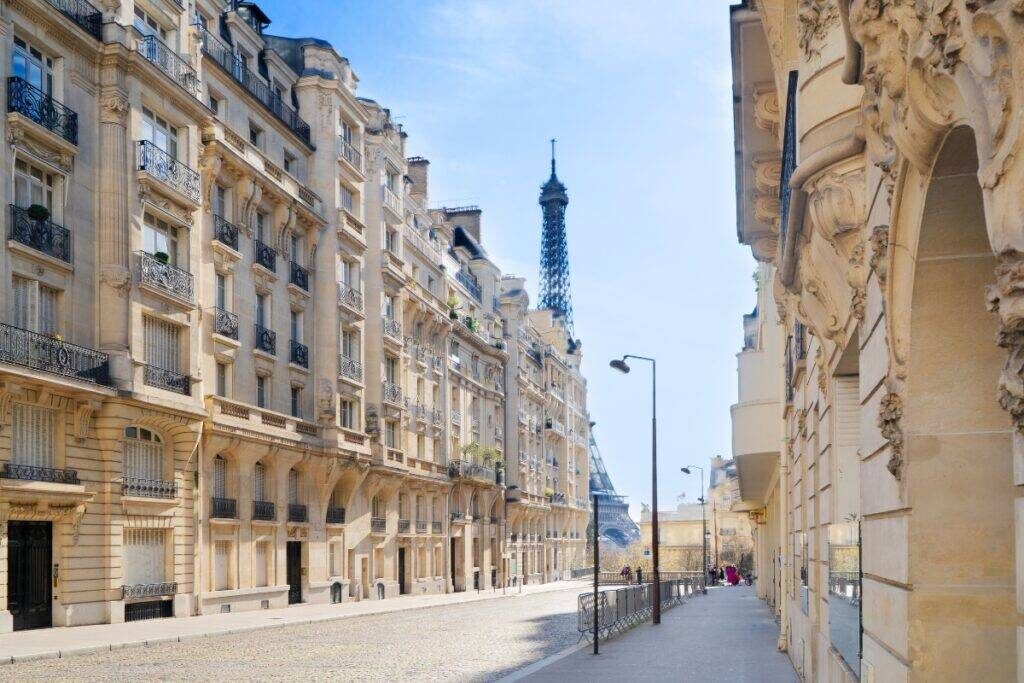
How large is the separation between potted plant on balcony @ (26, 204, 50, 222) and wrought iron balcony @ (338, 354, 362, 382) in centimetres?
1809

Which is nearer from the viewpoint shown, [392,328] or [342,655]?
[342,655]

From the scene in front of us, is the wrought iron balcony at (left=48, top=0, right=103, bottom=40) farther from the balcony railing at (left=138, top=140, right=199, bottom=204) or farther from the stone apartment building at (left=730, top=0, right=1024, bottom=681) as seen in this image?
the stone apartment building at (left=730, top=0, right=1024, bottom=681)

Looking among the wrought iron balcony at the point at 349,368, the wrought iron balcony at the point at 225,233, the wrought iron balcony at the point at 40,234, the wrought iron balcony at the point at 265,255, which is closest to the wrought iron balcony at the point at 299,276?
the wrought iron balcony at the point at 265,255

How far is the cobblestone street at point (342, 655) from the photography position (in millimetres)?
18734

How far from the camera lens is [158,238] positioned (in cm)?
3447

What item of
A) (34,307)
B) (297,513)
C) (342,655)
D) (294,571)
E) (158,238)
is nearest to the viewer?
(342,655)

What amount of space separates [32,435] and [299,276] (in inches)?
666

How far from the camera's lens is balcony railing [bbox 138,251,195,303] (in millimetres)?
32812

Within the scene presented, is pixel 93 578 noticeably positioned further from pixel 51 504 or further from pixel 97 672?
pixel 97 672

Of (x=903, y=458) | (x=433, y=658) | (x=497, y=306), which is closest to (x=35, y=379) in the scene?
(x=433, y=658)

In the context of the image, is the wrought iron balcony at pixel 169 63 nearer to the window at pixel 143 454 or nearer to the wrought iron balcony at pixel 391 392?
the window at pixel 143 454

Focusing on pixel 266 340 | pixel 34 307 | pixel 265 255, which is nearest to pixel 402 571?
pixel 266 340

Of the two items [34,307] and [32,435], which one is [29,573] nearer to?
[32,435]

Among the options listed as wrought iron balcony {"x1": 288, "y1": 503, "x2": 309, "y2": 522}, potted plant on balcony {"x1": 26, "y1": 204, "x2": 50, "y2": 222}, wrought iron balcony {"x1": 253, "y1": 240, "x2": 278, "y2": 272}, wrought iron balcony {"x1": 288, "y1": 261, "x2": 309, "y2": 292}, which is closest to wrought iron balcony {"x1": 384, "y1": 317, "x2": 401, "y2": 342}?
wrought iron balcony {"x1": 288, "y1": 261, "x2": 309, "y2": 292}
